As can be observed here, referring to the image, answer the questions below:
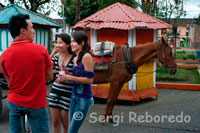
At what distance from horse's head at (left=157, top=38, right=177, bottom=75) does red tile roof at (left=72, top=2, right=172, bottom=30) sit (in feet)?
3.34

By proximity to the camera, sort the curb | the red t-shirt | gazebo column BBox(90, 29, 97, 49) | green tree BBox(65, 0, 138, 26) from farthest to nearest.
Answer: green tree BBox(65, 0, 138, 26)
the curb
gazebo column BBox(90, 29, 97, 49)
the red t-shirt

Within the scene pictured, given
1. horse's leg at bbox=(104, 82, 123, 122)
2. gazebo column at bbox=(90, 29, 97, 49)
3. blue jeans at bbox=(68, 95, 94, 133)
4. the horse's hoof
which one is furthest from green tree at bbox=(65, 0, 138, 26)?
blue jeans at bbox=(68, 95, 94, 133)

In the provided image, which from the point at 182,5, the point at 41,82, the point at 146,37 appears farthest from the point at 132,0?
the point at 41,82

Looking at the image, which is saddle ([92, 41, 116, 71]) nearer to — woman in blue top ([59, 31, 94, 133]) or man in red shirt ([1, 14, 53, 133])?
woman in blue top ([59, 31, 94, 133])

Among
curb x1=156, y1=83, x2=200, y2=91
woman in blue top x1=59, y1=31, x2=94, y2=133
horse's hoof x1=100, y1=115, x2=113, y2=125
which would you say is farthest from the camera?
curb x1=156, y1=83, x2=200, y2=91

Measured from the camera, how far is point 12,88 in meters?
2.39

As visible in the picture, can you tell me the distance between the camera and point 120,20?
21.9 ft

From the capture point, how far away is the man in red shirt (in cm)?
230

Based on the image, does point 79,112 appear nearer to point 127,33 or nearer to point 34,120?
point 34,120

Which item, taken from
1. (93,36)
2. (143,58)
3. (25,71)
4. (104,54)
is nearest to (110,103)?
(104,54)

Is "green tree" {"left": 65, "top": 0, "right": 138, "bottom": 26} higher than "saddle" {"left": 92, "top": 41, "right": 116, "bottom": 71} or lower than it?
higher

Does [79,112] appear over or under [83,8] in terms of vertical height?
under

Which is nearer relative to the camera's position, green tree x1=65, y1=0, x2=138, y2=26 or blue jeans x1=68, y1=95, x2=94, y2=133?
blue jeans x1=68, y1=95, x2=94, y2=133

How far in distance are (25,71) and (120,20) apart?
478 centimetres
